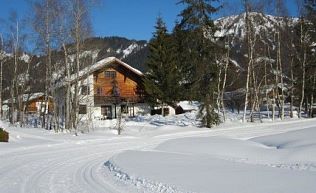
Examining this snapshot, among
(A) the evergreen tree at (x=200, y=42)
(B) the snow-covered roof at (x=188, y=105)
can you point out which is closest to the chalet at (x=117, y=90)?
(B) the snow-covered roof at (x=188, y=105)

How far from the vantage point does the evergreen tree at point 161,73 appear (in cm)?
5112

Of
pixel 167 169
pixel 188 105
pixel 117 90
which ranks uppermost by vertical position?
pixel 117 90

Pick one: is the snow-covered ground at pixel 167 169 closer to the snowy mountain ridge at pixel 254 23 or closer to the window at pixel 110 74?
the snowy mountain ridge at pixel 254 23

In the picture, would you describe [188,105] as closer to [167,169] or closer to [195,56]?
[195,56]

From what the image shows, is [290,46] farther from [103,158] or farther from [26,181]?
[26,181]

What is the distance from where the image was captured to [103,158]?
57.5ft

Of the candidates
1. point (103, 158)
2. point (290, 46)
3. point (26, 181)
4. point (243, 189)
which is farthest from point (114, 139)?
point (290, 46)

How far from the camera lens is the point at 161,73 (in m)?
51.5

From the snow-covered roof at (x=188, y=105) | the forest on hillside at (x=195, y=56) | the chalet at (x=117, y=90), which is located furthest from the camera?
the snow-covered roof at (x=188, y=105)

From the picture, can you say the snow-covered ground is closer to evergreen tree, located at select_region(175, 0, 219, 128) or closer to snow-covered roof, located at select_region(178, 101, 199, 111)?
evergreen tree, located at select_region(175, 0, 219, 128)

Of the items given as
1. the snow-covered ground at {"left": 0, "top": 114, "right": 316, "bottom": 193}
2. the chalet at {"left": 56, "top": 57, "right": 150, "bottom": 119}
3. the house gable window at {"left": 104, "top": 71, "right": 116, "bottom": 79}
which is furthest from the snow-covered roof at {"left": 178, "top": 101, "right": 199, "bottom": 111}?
the snow-covered ground at {"left": 0, "top": 114, "right": 316, "bottom": 193}

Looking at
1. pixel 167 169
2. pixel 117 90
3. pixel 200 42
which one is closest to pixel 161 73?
pixel 117 90

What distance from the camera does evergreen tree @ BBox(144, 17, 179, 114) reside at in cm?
5112

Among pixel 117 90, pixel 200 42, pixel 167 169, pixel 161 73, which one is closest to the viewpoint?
pixel 167 169
